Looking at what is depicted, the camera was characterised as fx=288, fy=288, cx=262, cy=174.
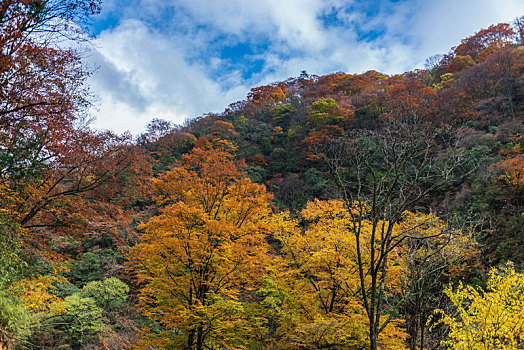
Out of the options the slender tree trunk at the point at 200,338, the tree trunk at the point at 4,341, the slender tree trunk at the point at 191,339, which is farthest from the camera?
the slender tree trunk at the point at 191,339

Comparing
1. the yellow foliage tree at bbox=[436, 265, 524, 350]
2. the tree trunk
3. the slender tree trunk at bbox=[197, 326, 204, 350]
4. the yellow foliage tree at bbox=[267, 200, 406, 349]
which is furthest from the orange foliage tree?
the yellow foliage tree at bbox=[436, 265, 524, 350]

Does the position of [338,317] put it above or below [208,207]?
below

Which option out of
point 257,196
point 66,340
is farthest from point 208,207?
point 66,340

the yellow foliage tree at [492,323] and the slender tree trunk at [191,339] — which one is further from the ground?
the yellow foliage tree at [492,323]

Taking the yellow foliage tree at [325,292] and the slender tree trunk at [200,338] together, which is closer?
the yellow foliage tree at [325,292]

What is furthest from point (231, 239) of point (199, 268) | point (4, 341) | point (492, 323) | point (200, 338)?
point (492, 323)

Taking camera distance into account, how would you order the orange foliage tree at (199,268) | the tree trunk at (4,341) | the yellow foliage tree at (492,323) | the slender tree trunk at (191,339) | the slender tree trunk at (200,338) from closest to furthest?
1. the tree trunk at (4,341)
2. the yellow foliage tree at (492,323)
3. the orange foliage tree at (199,268)
4. the slender tree trunk at (200,338)
5. the slender tree trunk at (191,339)

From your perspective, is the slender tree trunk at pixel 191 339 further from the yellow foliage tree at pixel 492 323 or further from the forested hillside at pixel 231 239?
the yellow foliage tree at pixel 492 323

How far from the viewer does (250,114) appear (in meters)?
38.8

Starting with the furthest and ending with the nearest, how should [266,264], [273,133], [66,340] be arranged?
1. [273,133]
2. [66,340]
3. [266,264]

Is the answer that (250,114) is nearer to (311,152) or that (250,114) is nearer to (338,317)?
(311,152)

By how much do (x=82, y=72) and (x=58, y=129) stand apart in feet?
4.39

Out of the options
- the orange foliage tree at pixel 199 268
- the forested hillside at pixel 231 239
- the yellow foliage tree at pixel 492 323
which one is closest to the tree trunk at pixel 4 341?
the forested hillside at pixel 231 239

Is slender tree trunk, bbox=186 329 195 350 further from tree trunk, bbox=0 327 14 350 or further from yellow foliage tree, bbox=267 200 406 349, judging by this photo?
tree trunk, bbox=0 327 14 350
